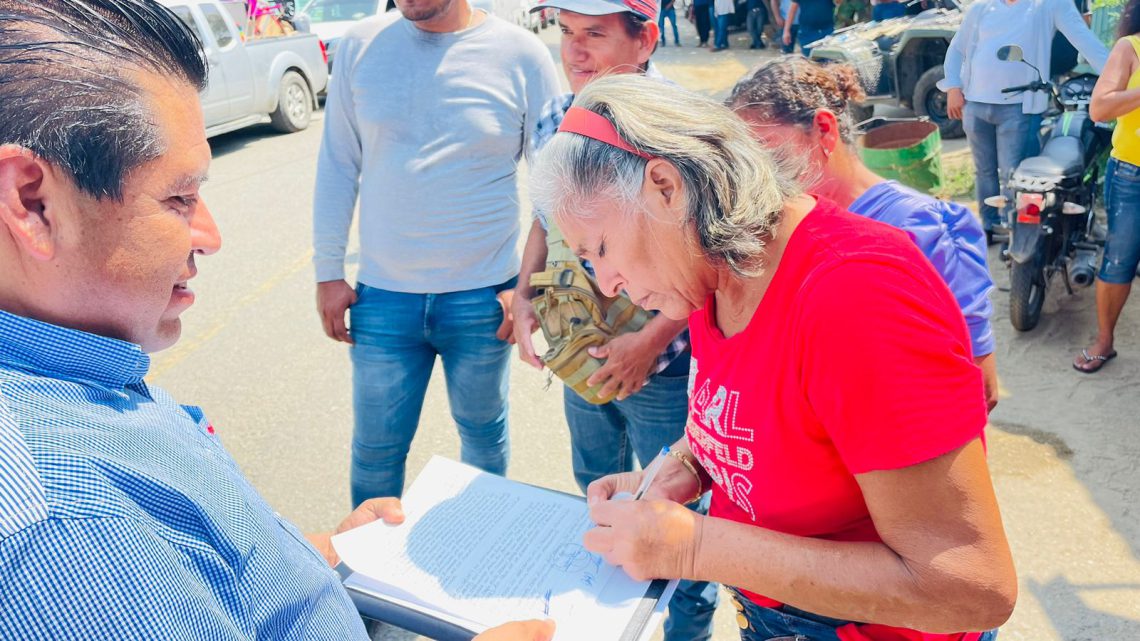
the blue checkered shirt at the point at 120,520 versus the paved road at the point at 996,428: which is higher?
the blue checkered shirt at the point at 120,520

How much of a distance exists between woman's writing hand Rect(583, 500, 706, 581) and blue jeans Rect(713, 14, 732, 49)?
16263 millimetres

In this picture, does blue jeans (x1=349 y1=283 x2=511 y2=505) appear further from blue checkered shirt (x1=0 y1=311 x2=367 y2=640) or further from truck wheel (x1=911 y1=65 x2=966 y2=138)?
truck wheel (x1=911 y1=65 x2=966 y2=138)

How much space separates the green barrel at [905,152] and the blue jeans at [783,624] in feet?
12.6

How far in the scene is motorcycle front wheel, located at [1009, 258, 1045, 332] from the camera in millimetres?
4340

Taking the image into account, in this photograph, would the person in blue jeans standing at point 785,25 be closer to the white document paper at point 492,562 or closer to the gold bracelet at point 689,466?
the gold bracelet at point 689,466

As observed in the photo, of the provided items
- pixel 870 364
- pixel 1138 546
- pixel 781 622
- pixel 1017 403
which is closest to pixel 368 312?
pixel 781 622

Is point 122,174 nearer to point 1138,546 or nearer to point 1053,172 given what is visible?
point 1138,546

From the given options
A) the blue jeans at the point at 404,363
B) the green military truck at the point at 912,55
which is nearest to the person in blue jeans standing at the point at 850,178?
the blue jeans at the point at 404,363

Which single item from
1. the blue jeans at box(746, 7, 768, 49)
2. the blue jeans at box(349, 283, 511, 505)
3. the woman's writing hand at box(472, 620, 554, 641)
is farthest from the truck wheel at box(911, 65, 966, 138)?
the blue jeans at box(746, 7, 768, 49)

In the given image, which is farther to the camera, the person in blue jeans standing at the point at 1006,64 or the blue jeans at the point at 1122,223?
the person in blue jeans standing at the point at 1006,64

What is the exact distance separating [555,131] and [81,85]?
149 cm

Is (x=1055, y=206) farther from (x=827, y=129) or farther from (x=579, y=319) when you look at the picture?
(x=579, y=319)

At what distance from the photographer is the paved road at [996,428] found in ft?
9.16

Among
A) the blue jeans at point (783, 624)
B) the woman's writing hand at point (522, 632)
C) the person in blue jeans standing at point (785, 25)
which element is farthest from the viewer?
the person in blue jeans standing at point (785, 25)
